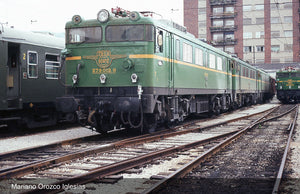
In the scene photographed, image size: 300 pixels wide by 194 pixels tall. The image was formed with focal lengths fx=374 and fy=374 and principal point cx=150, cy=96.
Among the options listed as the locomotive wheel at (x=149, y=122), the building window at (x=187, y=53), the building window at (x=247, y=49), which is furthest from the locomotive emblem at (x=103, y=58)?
the building window at (x=247, y=49)

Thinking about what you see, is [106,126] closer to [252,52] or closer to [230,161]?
[230,161]

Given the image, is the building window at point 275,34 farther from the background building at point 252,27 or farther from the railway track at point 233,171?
the railway track at point 233,171

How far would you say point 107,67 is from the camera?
10500mm

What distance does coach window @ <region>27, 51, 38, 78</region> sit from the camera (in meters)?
12.8

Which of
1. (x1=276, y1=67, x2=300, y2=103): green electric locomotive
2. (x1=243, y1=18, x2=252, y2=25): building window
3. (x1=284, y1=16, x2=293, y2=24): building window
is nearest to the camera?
(x1=276, y1=67, x2=300, y2=103): green electric locomotive

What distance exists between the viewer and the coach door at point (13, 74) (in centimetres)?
1220

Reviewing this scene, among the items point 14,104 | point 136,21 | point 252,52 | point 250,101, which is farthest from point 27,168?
point 252,52

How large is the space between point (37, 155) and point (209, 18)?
6623cm

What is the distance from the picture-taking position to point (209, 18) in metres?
70.6

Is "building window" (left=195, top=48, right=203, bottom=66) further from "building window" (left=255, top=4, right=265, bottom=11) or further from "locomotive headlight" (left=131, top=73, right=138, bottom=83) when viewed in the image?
"building window" (left=255, top=4, right=265, bottom=11)

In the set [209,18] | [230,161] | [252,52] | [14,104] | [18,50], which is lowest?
[230,161]

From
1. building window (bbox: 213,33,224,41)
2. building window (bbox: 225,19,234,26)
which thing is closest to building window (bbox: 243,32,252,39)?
building window (bbox: 225,19,234,26)

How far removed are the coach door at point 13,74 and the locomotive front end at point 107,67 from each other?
2.38m

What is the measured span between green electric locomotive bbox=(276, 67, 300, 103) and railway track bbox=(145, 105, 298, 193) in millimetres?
27338
